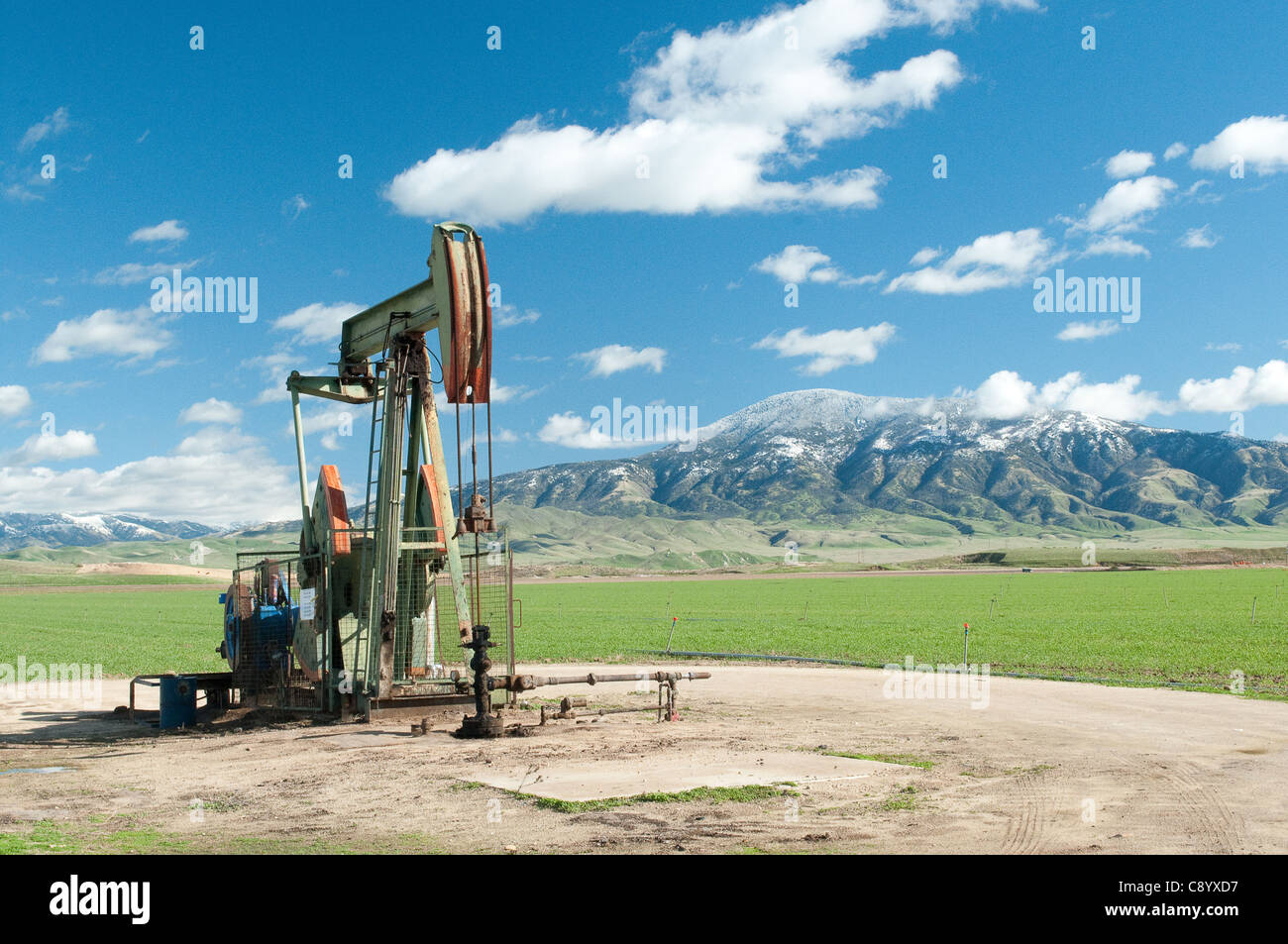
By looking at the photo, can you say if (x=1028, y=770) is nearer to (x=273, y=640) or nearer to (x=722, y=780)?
(x=722, y=780)

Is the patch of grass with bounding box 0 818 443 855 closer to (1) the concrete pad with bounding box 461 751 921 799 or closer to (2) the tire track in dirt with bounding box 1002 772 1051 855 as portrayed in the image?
(1) the concrete pad with bounding box 461 751 921 799

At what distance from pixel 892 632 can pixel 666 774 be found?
27310 mm

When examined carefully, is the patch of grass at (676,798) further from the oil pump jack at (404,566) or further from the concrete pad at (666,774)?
the oil pump jack at (404,566)

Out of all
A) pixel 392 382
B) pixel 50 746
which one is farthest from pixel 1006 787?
pixel 50 746

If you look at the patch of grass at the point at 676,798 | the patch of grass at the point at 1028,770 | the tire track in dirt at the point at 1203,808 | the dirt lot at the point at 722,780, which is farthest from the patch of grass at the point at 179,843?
the patch of grass at the point at 1028,770

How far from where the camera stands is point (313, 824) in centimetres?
968

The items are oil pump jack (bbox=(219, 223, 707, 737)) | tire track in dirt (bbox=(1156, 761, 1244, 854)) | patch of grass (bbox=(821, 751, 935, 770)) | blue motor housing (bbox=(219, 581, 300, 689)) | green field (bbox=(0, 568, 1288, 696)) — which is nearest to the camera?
tire track in dirt (bbox=(1156, 761, 1244, 854))

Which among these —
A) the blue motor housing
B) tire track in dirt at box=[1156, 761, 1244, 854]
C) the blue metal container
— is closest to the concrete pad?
tire track in dirt at box=[1156, 761, 1244, 854]

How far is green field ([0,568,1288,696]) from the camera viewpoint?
25.9m

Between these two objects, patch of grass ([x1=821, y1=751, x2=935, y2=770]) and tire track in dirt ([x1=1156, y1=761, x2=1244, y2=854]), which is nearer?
Answer: tire track in dirt ([x1=1156, y1=761, x2=1244, y2=854])

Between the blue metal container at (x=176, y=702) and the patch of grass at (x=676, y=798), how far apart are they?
908 centimetres

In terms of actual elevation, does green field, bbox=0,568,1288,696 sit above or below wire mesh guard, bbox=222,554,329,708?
below

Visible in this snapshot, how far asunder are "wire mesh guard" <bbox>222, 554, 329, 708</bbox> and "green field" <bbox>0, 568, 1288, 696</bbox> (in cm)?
927
